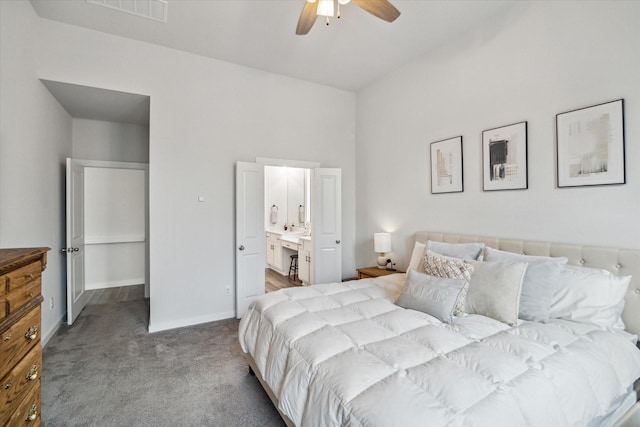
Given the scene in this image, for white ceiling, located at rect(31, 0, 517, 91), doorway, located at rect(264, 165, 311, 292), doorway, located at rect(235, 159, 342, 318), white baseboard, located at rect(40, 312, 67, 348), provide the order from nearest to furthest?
white ceiling, located at rect(31, 0, 517, 91) < white baseboard, located at rect(40, 312, 67, 348) < doorway, located at rect(235, 159, 342, 318) < doorway, located at rect(264, 165, 311, 292)

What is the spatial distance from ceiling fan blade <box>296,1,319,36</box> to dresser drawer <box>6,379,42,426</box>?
2.81m

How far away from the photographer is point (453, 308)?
196 cm

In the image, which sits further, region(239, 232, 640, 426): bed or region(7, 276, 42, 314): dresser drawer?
region(7, 276, 42, 314): dresser drawer

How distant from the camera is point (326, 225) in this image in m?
4.40

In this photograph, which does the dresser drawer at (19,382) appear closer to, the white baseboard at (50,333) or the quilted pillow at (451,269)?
the white baseboard at (50,333)

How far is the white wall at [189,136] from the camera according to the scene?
3115 millimetres

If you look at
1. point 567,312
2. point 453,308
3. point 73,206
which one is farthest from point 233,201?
point 567,312

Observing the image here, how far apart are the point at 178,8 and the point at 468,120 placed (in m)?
3.04

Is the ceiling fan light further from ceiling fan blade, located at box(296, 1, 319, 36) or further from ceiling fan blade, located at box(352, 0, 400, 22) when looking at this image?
ceiling fan blade, located at box(352, 0, 400, 22)

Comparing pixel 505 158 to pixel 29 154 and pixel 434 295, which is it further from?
pixel 29 154

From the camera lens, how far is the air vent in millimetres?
2643

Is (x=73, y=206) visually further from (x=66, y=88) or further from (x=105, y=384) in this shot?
(x=105, y=384)

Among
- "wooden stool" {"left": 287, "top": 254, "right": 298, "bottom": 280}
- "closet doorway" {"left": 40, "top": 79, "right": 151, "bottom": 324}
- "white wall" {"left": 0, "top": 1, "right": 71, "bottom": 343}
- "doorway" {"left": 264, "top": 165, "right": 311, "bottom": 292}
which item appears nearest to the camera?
"white wall" {"left": 0, "top": 1, "right": 71, "bottom": 343}

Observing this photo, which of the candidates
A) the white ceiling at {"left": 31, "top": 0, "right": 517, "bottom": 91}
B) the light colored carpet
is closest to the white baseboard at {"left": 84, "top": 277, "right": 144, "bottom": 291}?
the light colored carpet
